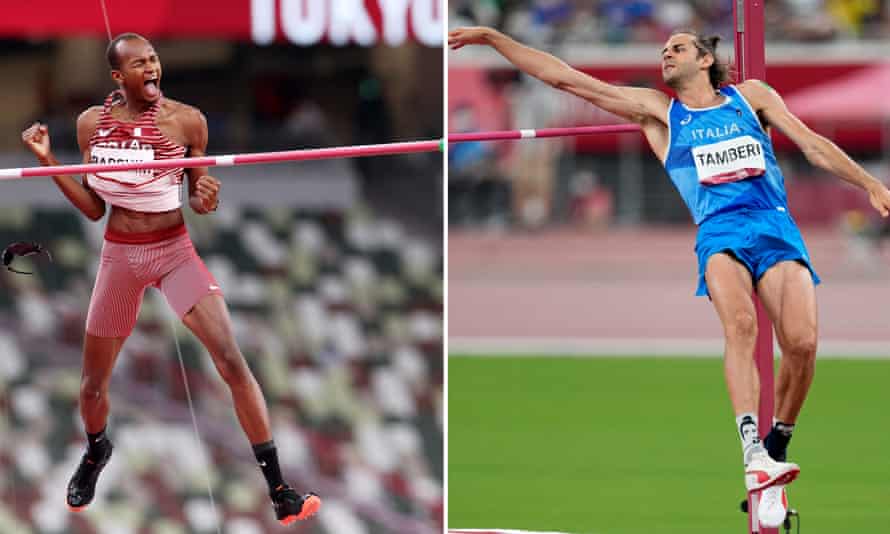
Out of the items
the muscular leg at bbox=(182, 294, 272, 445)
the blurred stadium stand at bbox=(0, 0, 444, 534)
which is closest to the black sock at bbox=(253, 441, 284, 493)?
the muscular leg at bbox=(182, 294, 272, 445)

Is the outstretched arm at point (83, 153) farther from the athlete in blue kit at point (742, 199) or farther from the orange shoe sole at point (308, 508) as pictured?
the athlete in blue kit at point (742, 199)

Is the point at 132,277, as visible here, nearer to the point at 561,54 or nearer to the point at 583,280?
the point at 583,280

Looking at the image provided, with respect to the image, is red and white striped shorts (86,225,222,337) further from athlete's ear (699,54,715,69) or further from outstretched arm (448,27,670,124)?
athlete's ear (699,54,715,69)

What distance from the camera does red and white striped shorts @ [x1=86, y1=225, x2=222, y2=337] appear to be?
25.6ft

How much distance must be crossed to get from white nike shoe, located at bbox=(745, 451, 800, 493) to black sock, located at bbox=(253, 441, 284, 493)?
82.5 inches

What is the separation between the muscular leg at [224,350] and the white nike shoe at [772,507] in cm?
226

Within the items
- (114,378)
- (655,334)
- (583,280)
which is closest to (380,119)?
(114,378)

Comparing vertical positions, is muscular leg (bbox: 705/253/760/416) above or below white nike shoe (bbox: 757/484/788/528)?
above

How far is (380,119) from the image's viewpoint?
50.4ft

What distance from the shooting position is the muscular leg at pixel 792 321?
798cm

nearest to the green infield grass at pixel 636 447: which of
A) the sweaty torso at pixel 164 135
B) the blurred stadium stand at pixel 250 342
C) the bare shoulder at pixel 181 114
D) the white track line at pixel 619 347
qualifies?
the white track line at pixel 619 347

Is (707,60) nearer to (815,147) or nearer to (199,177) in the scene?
(815,147)

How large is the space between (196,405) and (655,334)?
43.1 ft

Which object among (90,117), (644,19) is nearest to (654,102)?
(90,117)
